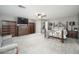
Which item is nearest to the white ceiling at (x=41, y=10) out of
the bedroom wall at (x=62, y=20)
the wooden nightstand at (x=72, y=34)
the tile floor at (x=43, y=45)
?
the bedroom wall at (x=62, y=20)

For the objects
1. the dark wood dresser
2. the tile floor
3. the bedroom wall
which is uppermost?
the bedroom wall

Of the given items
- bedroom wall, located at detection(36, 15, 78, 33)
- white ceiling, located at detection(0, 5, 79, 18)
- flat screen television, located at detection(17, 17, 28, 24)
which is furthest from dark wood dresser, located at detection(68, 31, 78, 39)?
flat screen television, located at detection(17, 17, 28, 24)

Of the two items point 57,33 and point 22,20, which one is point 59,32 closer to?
point 57,33

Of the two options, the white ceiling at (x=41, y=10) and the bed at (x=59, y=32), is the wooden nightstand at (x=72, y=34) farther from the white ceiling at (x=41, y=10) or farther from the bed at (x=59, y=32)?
the white ceiling at (x=41, y=10)

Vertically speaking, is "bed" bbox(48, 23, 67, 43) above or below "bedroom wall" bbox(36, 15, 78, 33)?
below

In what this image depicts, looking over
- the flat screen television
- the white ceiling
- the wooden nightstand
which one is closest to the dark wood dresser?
the wooden nightstand

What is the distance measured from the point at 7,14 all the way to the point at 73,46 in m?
1.60

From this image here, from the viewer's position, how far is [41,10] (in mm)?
2133

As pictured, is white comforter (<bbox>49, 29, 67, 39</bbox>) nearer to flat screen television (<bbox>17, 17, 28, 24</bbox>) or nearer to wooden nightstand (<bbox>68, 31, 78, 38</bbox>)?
wooden nightstand (<bbox>68, 31, 78, 38</bbox>)

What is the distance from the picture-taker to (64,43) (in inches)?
83.7

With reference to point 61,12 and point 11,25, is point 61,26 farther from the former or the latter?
point 11,25

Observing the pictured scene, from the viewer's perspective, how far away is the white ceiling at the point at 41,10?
2.05m

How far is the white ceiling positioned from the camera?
6.72 ft

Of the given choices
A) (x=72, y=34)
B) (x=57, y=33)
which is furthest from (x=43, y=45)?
(x=72, y=34)
